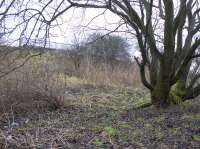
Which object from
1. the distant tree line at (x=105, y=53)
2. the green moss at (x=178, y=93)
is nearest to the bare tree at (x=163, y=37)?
the green moss at (x=178, y=93)

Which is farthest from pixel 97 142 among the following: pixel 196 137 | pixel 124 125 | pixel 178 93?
pixel 178 93

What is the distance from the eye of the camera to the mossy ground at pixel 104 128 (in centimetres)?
745

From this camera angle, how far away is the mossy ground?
24.4 feet

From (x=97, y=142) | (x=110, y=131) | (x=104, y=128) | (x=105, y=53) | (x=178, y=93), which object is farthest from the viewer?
(x=105, y=53)

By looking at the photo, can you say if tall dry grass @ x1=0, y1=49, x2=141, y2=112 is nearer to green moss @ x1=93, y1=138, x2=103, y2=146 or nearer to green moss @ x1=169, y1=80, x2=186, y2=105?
green moss @ x1=169, y1=80, x2=186, y2=105

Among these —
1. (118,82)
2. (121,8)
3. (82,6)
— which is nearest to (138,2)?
(121,8)

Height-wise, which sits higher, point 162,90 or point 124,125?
point 162,90

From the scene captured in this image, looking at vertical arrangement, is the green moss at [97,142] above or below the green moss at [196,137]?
below

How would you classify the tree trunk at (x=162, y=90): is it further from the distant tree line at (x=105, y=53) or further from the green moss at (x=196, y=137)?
the distant tree line at (x=105, y=53)

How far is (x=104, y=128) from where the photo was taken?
857cm

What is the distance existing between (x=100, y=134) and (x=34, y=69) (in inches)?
175

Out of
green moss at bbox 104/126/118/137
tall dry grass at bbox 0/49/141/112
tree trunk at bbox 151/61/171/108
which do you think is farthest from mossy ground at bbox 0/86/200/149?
tall dry grass at bbox 0/49/141/112

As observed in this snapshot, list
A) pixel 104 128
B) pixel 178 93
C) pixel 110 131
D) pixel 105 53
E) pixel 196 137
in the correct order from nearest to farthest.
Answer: pixel 196 137 < pixel 110 131 < pixel 104 128 < pixel 178 93 < pixel 105 53

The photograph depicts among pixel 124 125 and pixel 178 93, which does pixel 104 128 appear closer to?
pixel 124 125
